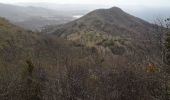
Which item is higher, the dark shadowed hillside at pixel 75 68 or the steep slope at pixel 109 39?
the dark shadowed hillside at pixel 75 68

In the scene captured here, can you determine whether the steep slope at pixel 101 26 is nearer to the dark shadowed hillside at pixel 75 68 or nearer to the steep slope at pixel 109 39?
the steep slope at pixel 109 39

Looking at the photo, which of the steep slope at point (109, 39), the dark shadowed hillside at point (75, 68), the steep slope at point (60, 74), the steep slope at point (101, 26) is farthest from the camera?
the steep slope at point (101, 26)

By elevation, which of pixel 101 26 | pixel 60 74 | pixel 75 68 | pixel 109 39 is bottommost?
pixel 101 26

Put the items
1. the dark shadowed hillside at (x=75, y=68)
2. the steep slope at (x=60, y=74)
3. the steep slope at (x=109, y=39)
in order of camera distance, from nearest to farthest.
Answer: the steep slope at (x=60, y=74), the dark shadowed hillside at (x=75, y=68), the steep slope at (x=109, y=39)

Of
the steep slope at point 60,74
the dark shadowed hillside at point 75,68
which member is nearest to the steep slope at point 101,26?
the dark shadowed hillside at point 75,68

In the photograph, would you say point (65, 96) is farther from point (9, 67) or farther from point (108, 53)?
point (108, 53)

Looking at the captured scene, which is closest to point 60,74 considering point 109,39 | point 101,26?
point 109,39

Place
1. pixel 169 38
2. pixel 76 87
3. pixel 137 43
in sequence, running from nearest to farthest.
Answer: pixel 169 38 → pixel 76 87 → pixel 137 43

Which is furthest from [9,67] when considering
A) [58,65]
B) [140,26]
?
[140,26]

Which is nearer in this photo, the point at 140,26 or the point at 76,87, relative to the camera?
the point at 76,87

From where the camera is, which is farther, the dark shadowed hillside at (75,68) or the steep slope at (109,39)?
the steep slope at (109,39)

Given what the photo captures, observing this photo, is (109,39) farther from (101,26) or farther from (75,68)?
(75,68)
